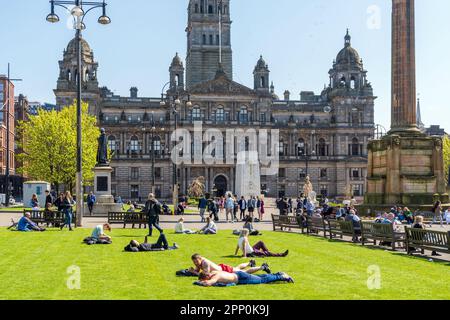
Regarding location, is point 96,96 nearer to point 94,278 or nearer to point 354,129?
point 354,129

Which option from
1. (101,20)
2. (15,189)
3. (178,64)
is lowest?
(15,189)

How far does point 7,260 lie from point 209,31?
94.0 meters

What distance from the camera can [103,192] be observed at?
4481cm

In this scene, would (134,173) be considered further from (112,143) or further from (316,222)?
(316,222)

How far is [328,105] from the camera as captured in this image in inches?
4382

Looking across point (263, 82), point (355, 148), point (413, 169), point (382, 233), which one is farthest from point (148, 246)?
point (355, 148)

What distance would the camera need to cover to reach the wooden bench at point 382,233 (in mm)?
22186

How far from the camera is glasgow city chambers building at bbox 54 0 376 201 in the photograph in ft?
335

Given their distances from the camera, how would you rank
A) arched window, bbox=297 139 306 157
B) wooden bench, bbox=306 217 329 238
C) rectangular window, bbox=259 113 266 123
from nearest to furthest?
wooden bench, bbox=306 217 329 238, rectangular window, bbox=259 113 266 123, arched window, bbox=297 139 306 157

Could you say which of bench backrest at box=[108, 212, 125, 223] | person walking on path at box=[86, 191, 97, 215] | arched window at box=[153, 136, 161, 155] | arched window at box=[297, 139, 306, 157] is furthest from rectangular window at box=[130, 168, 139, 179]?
bench backrest at box=[108, 212, 125, 223]

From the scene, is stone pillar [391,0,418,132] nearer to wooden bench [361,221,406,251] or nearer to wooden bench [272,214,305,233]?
wooden bench [272,214,305,233]

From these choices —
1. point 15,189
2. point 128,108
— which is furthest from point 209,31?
point 15,189

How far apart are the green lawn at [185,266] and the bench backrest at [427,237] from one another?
74cm

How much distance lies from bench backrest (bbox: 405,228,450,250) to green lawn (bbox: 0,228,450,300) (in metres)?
0.74
